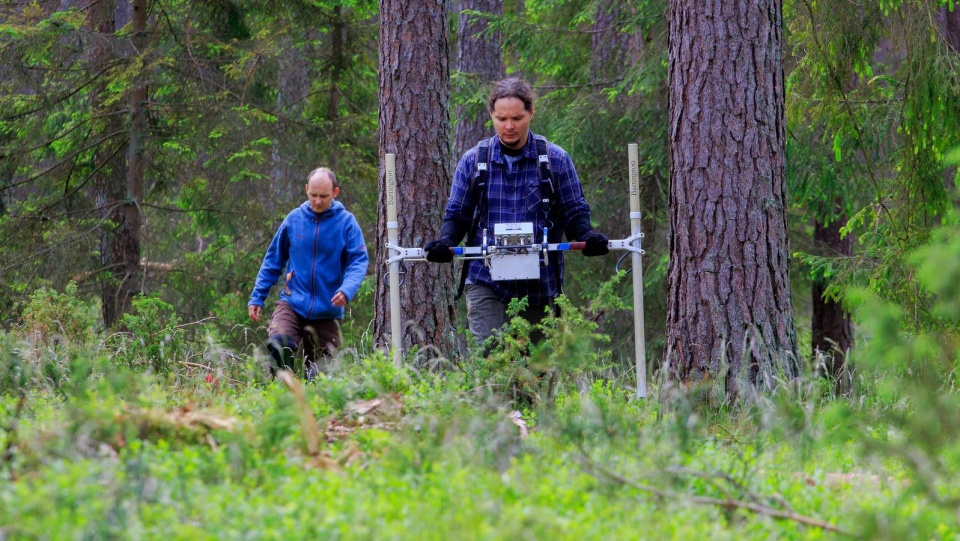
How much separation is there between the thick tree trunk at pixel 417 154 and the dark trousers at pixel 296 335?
543 millimetres

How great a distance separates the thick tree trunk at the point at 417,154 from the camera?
8.16 m

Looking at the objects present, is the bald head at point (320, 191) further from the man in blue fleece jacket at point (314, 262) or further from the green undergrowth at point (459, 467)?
the green undergrowth at point (459, 467)

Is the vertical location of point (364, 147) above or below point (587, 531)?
above

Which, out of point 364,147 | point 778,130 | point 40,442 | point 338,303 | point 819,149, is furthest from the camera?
point 364,147

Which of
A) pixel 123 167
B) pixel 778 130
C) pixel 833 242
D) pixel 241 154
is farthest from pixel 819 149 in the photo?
pixel 123 167

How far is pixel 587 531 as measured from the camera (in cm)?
337

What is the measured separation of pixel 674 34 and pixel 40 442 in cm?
457

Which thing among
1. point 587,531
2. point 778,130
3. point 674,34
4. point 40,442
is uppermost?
point 674,34

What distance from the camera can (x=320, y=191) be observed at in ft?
27.1

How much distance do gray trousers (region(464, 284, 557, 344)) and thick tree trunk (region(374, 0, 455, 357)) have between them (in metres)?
1.30

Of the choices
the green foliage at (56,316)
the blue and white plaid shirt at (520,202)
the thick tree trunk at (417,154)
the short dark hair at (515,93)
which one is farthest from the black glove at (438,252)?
the green foliage at (56,316)

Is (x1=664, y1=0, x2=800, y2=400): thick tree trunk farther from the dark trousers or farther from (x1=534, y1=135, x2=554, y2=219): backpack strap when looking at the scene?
the dark trousers

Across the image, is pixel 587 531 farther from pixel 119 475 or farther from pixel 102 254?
pixel 102 254

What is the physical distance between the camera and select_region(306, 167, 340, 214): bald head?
8.26m
